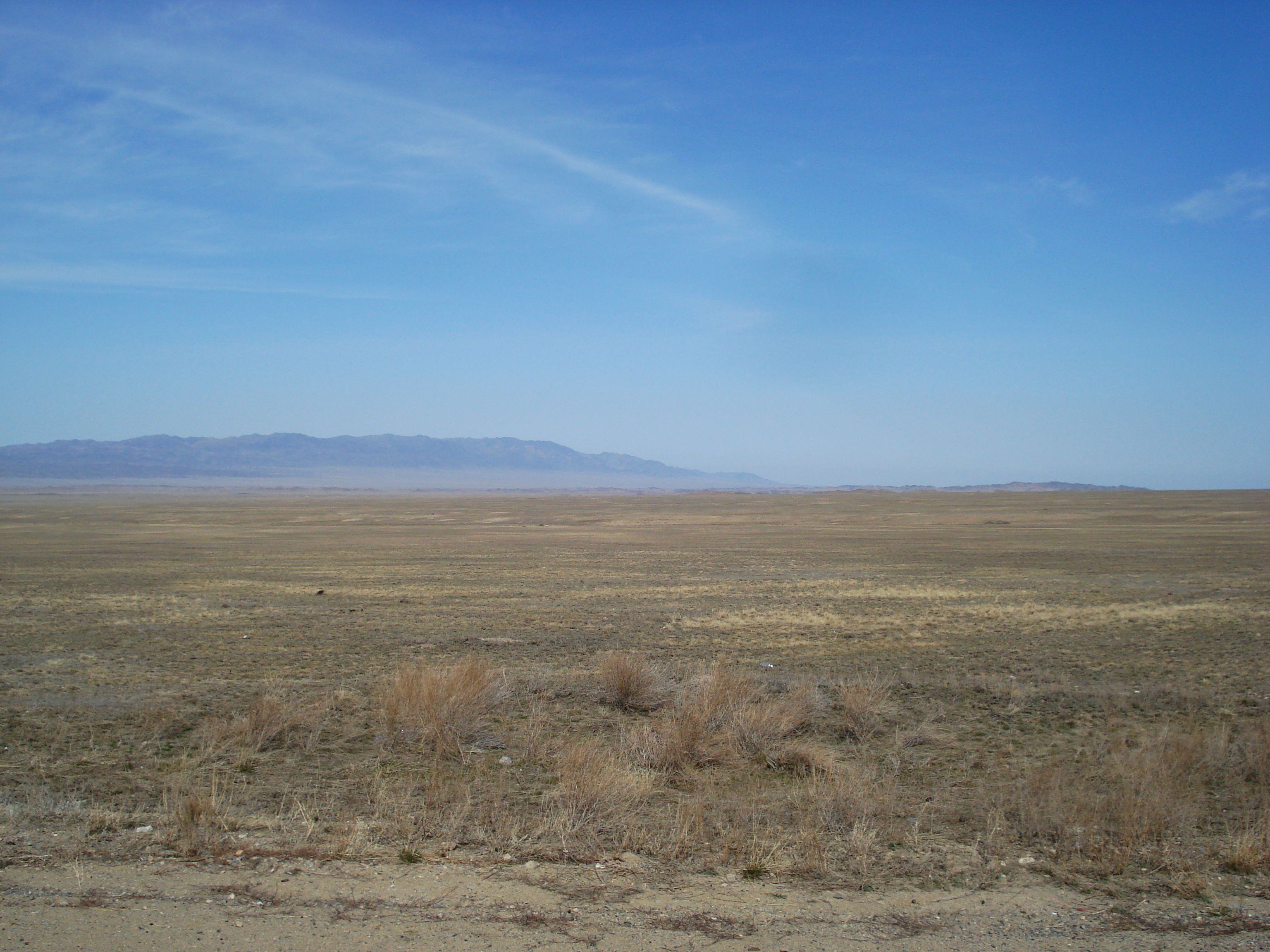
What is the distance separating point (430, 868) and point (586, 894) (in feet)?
3.79

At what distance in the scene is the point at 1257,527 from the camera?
51531 mm

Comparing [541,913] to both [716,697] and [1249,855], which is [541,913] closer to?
[1249,855]

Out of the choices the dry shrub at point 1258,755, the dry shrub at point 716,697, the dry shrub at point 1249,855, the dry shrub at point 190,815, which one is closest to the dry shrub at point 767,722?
the dry shrub at point 716,697

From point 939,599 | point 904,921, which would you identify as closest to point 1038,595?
point 939,599

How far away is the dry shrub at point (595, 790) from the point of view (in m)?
6.59

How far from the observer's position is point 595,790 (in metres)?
6.86

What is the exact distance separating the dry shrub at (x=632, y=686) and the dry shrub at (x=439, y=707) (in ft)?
4.95

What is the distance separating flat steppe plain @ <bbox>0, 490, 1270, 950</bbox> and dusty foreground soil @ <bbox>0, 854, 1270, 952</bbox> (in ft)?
0.09

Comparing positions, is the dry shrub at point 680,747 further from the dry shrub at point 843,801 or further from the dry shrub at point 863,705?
the dry shrub at point 863,705

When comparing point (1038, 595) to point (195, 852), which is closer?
point (195, 852)

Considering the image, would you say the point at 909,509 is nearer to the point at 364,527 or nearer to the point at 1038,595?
the point at 364,527

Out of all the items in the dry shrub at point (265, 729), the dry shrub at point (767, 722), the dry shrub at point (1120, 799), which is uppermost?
the dry shrub at point (1120, 799)

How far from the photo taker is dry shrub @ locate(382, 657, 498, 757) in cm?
911

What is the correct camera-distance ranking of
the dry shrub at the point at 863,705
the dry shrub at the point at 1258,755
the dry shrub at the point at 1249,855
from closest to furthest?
the dry shrub at the point at 1249,855
the dry shrub at the point at 1258,755
the dry shrub at the point at 863,705
